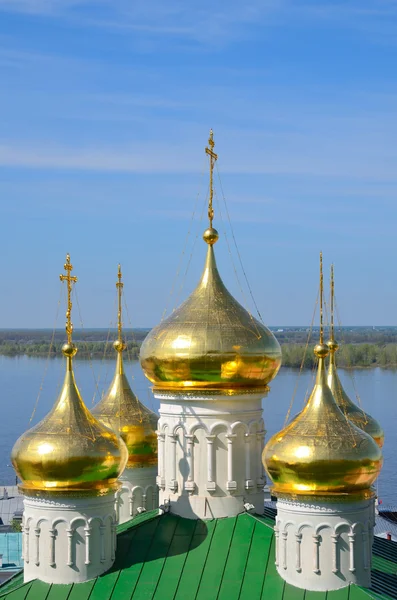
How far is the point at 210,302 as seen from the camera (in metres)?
8.91

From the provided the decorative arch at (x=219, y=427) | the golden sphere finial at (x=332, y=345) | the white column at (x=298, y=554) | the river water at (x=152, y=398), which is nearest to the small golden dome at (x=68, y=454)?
the decorative arch at (x=219, y=427)

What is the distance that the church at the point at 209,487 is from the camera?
25.1 feet

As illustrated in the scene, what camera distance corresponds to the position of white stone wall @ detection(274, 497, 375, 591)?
7.61m

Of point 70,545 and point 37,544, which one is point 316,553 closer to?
point 70,545

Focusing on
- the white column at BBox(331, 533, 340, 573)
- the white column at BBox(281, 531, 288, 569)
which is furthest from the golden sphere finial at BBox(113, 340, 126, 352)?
the white column at BBox(331, 533, 340, 573)

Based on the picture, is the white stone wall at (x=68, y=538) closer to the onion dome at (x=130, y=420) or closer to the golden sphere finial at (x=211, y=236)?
the onion dome at (x=130, y=420)

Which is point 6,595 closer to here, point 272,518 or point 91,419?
point 91,419

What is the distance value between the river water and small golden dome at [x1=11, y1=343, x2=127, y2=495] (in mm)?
6814

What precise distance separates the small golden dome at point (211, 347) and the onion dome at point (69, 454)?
2.73 feet

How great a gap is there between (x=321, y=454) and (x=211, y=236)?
2.34 m

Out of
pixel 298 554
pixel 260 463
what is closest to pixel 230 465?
pixel 260 463

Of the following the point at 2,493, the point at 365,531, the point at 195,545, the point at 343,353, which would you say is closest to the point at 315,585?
the point at 365,531

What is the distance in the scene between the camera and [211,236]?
30.1ft

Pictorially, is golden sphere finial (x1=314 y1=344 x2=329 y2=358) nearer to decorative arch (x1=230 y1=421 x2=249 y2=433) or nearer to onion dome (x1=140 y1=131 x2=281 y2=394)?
onion dome (x1=140 y1=131 x2=281 y2=394)
